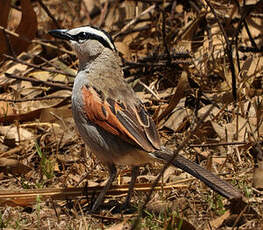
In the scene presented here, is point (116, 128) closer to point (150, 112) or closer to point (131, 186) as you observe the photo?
point (131, 186)

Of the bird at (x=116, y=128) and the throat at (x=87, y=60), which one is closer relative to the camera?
the bird at (x=116, y=128)

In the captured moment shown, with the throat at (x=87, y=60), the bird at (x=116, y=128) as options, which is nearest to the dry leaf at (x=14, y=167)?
the bird at (x=116, y=128)

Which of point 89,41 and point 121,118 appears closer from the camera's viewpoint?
point 121,118

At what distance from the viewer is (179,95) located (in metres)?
7.16

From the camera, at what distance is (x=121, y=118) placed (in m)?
5.62

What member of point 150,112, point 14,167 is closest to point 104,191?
point 14,167

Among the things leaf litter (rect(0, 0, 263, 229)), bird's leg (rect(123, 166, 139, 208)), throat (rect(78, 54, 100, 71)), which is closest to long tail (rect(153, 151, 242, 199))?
leaf litter (rect(0, 0, 263, 229))

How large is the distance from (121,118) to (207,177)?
969 mm

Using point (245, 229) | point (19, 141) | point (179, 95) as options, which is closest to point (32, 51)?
point (19, 141)

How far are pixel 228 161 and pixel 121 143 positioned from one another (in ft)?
4.48

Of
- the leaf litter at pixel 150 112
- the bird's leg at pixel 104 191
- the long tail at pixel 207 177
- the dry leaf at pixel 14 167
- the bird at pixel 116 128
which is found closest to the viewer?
the long tail at pixel 207 177

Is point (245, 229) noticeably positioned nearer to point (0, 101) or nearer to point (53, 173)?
point (53, 173)

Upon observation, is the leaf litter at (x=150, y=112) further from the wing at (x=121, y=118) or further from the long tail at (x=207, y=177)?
the wing at (x=121, y=118)

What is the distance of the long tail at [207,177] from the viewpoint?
5035 mm
